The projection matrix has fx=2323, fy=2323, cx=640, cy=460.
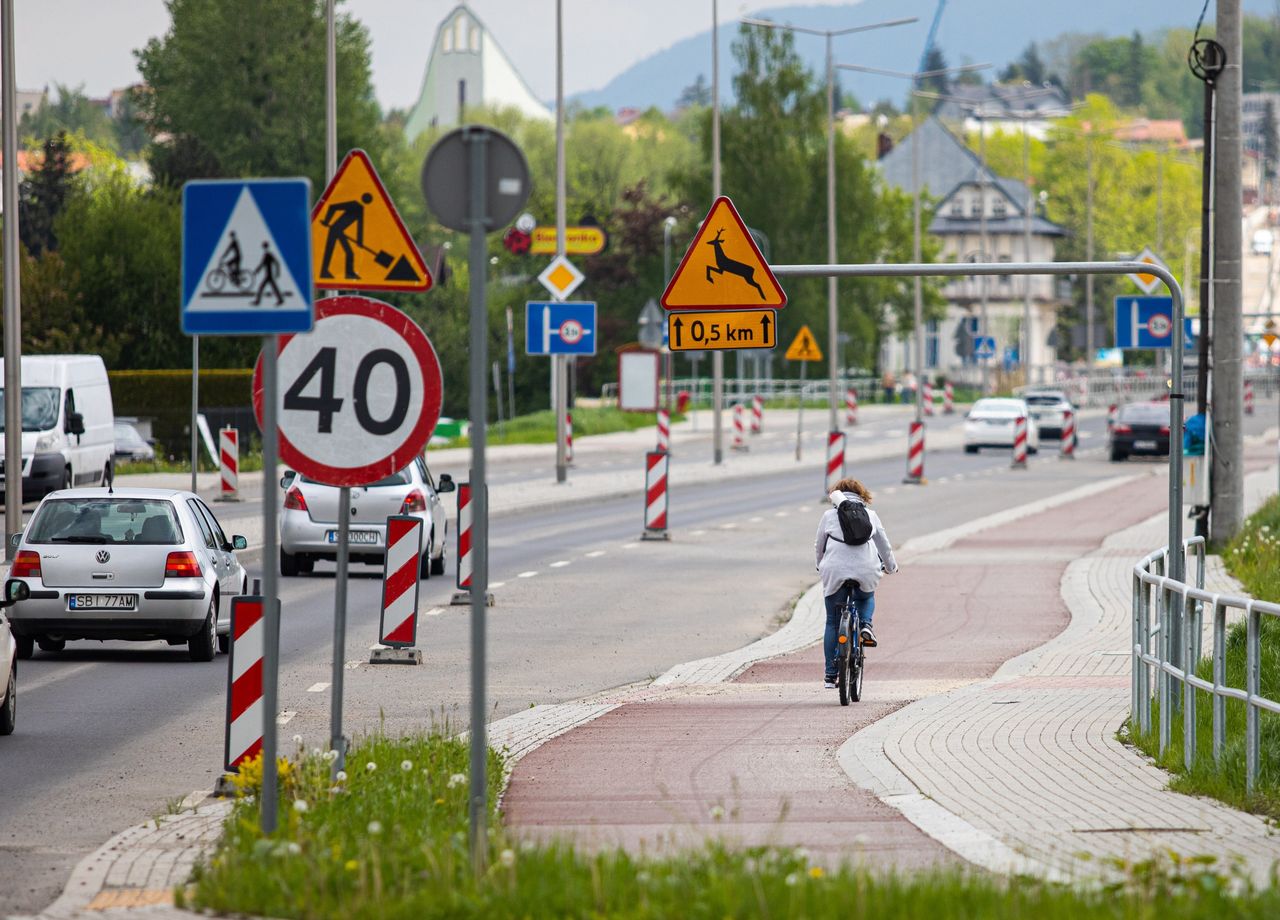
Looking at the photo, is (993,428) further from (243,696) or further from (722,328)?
(243,696)

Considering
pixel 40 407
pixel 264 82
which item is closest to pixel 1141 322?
pixel 40 407

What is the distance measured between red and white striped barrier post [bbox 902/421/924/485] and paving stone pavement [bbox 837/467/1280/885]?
86.1 feet

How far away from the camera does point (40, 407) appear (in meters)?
35.0

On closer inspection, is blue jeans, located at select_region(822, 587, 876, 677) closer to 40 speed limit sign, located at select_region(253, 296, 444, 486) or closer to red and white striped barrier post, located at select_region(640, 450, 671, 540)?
40 speed limit sign, located at select_region(253, 296, 444, 486)

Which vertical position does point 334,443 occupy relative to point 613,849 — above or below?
above

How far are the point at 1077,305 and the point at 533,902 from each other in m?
132

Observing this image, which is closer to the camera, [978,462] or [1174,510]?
[1174,510]

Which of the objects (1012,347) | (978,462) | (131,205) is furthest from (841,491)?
(1012,347)

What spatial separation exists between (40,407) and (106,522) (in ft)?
58.9

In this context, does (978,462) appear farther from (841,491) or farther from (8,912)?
(8,912)

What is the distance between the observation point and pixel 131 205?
186ft

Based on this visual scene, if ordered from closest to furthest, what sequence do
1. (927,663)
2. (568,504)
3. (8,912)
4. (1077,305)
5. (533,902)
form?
(533,902) < (8,912) < (927,663) < (568,504) < (1077,305)

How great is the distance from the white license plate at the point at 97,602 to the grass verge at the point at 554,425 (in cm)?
4060

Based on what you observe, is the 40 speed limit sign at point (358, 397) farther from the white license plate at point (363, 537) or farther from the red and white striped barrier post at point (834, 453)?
the red and white striped barrier post at point (834, 453)
